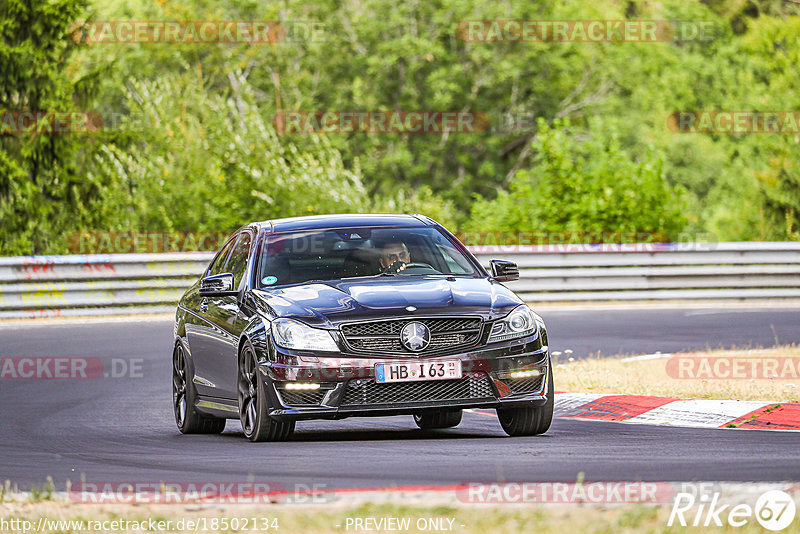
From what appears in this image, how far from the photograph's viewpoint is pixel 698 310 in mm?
23484

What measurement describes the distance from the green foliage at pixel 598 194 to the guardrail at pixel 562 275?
3682 mm

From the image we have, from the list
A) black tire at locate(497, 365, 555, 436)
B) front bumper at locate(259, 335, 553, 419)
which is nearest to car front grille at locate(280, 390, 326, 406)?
front bumper at locate(259, 335, 553, 419)

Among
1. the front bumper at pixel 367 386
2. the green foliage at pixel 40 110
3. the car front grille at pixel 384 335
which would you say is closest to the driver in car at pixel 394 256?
the car front grille at pixel 384 335

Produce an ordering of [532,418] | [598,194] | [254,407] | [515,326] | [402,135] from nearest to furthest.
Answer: [515,326] → [254,407] → [532,418] → [598,194] → [402,135]

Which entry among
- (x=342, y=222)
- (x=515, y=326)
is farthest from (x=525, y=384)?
(x=342, y=222)

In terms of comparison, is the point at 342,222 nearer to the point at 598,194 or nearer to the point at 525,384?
the point at 525,384

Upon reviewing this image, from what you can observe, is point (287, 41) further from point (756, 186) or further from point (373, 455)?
point (373, 455)

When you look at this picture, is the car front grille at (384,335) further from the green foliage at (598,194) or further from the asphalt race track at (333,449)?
the green foliage at (598,194)

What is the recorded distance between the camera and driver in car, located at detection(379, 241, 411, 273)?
10.5 m

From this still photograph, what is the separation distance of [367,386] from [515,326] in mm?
1067

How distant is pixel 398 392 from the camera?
9.34 m

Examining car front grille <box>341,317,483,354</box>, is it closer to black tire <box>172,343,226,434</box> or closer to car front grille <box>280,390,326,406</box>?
car front grille <box>280,390,326,406</box>

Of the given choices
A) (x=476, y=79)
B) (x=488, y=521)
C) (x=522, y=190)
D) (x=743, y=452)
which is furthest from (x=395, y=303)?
(x=476, y=79)

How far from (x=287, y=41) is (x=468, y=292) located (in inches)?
1812
